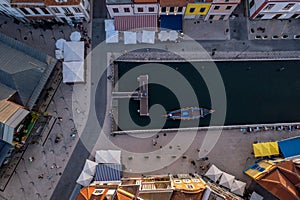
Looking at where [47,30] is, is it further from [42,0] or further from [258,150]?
[258,150]

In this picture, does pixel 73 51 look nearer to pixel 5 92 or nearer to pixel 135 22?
pixel 135 22

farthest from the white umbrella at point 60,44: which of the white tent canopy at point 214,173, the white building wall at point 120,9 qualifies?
the white tent canopy at point 214,173

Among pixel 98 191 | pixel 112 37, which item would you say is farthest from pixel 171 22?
pixel 98 191

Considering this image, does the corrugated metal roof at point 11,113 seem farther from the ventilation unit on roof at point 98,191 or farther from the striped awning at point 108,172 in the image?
the ventilation unit on roof at point 98,191

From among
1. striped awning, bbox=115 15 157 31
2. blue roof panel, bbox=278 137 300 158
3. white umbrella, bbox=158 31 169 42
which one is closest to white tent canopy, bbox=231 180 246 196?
blue roof panel, bbox=278 137 300 158

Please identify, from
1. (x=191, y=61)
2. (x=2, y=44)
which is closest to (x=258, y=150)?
(x=191, y=61)

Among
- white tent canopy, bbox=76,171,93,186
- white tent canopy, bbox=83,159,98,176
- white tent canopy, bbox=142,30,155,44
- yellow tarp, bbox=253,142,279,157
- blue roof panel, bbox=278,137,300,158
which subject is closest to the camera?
white tent canopy, bbox=76,171,93,186

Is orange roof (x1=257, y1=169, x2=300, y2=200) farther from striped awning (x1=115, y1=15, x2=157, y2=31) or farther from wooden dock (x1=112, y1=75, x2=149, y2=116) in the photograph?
striped awning (x1=115, y1=15, x2=157, y2=31)
